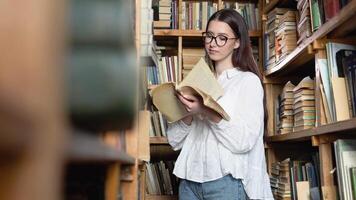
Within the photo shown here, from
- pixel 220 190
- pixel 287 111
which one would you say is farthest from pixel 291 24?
pixel 220 190

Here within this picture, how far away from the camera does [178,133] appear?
5.42ft

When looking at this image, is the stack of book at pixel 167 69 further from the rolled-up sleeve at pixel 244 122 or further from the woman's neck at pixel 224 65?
the rolled-up sleeve at pixel 244 122

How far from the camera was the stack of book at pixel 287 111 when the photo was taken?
6.89 ft

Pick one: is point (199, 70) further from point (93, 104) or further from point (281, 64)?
point (93, 104)

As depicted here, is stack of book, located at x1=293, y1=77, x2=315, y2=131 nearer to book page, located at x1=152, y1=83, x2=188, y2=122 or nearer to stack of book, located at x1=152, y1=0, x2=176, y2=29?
book page, located at x1=152, y1=83, x2=188, y2=122

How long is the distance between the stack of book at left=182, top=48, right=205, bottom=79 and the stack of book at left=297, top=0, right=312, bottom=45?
64cm

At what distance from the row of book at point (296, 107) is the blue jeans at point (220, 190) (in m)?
0.56

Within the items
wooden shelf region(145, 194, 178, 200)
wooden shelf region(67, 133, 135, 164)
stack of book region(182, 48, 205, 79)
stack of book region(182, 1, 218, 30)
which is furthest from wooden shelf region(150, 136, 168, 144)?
wooden shelf region(67, 133, 135, 164)

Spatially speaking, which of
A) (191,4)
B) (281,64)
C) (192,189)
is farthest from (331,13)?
(191,4)

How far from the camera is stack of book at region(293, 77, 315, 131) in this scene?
1.87m

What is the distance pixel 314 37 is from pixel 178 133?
2.10 ft

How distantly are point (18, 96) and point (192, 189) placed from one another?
1413 millimetres

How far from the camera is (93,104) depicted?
21cm

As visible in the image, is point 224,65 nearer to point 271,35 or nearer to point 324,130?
point 324,130
